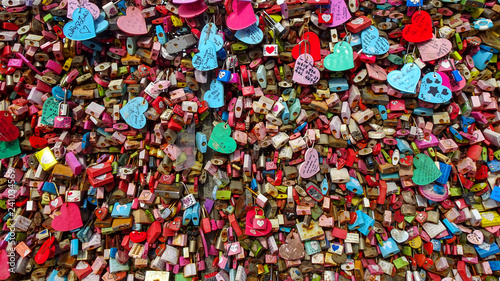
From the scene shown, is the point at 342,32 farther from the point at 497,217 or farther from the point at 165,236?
the point at 165,236

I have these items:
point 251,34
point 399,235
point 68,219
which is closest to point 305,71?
point 251,34

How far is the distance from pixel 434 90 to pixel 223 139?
4.51 ft

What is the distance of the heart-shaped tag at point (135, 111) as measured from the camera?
1826 mm

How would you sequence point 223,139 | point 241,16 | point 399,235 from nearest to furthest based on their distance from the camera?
point 241,16 < point 223,139 < point 399,235

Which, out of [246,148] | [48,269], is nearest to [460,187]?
[246,148]

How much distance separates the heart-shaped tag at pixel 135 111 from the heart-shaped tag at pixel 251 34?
74 cm

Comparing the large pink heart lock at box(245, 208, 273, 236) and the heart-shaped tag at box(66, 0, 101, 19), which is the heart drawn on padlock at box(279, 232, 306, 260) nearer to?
the large pink heart lock at box(245, 208, 273, 236)

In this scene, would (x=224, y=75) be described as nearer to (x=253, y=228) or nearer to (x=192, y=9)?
(x=192, y=9)

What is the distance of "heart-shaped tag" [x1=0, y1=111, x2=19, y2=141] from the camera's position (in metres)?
1.87

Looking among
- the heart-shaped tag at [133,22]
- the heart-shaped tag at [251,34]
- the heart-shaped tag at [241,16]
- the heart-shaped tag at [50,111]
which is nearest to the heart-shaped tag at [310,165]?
the heart-shaped tag at [251,34]

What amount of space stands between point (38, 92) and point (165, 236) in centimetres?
132

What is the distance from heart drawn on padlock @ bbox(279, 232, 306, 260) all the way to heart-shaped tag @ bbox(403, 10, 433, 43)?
1.49m

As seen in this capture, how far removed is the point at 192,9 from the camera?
1744mm

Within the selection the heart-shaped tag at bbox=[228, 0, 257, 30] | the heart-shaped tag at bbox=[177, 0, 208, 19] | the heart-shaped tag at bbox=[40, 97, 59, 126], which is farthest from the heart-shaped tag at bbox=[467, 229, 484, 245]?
the heart-shaped tag at bbox=[40, 97, 59, 126]
